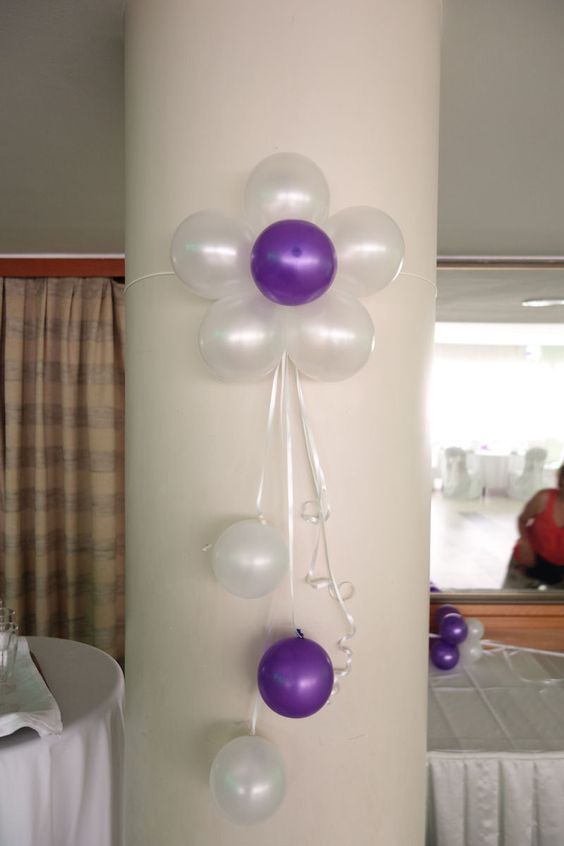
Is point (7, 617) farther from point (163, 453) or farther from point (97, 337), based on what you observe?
point (97, 337)

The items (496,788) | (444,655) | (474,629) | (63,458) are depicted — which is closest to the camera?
(496,788)

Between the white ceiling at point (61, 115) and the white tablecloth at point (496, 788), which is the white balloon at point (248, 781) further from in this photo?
the white ceiling at point (61, 115)

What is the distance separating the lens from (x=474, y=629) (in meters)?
2.66

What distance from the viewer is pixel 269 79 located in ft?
3.25

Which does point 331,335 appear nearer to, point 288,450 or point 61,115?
point 288,450

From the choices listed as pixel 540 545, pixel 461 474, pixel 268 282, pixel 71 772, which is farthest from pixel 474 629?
pixel 268 282

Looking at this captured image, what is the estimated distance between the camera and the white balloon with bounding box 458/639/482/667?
262 cm

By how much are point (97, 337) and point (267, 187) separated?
2.48 meters

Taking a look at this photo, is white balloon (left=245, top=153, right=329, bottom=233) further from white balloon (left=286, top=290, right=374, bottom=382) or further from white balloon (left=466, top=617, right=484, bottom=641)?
white balloon (left=466, top=617, right=484, bottom=641)

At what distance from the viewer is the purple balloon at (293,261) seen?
0.81 meters

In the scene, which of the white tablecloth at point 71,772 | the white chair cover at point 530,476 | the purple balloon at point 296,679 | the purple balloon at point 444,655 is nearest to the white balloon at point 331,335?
the purple balloon at point 296,679

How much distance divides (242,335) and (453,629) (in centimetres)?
217

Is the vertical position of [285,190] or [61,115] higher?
[61,115]

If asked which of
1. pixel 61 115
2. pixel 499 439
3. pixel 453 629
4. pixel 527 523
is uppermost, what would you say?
pixel 61 115
